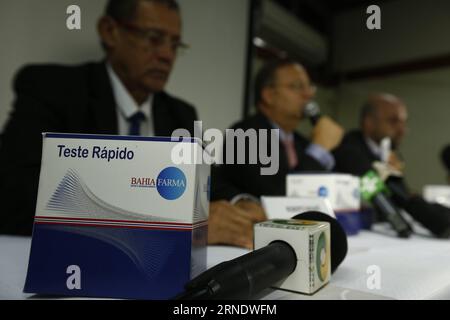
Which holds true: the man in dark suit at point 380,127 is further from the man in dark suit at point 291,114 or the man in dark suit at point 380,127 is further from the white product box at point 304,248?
the white product box at point 304,248

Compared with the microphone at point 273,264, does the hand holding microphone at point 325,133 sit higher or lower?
higher

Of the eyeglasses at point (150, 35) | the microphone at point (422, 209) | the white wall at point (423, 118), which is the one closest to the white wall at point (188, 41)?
the eyeglasses at point (150, 35)

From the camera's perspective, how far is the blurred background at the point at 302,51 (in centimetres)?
77

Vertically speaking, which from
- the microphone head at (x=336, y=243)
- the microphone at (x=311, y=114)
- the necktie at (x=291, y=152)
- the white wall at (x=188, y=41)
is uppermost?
the white wall at (x=188, y=41)

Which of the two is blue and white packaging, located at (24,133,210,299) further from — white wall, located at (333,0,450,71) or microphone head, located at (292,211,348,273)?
white wall, located at (333,0,450,71)

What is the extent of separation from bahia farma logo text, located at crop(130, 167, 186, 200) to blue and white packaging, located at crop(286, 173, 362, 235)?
1.23 feet

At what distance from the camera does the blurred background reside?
2.53 feet

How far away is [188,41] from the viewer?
1.09m

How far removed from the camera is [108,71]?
83cm

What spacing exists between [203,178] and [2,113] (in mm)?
648

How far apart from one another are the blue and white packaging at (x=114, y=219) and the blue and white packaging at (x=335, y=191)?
0.36m

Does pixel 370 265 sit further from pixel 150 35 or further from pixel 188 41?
pixel 188 41
